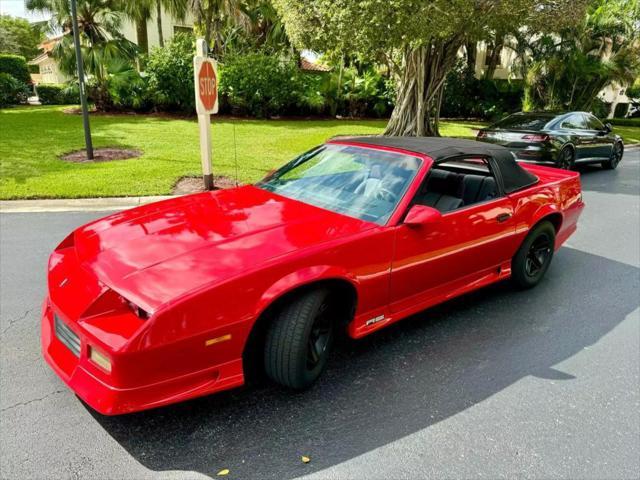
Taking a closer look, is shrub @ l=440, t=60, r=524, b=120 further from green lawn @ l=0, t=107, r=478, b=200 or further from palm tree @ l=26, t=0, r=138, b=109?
palm tree @ l=26, t=0, r=138, b=109

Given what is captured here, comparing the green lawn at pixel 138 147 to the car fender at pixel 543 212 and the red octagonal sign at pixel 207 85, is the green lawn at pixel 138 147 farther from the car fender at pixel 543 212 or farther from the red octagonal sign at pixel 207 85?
the car fender at pixel 543 212

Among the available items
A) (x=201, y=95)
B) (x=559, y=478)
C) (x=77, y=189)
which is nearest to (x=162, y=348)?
(x=559, y=478)

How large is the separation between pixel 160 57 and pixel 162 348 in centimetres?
1824

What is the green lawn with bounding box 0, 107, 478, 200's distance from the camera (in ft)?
25.5

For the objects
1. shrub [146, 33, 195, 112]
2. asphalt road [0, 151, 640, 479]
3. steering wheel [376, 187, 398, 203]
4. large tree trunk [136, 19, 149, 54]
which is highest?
large tree trunk [136, 19, 149, 54]

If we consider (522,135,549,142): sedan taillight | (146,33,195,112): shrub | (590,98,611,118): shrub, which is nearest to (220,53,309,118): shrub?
(146,33,195,112): shrub

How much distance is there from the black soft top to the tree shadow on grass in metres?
1.05

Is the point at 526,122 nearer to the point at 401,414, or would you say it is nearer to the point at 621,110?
the point at 401,414

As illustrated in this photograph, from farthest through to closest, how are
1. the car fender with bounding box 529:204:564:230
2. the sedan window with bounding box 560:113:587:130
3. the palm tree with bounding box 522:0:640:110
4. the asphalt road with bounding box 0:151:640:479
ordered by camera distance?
the palm tree with bounding box 522:0:640:110 → the sedan window with bounding box 560:113:587:130 → the car fender with bounding box 529:204:564:230 → the asphalt road with bounding box 0:151:640:479

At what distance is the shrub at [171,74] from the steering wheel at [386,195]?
16.2m

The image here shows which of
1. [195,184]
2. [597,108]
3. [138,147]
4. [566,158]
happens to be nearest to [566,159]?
[566,158]

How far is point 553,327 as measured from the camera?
12.3ft

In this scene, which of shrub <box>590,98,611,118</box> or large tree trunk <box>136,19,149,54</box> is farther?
large tree trunk <box>136,19,149,54</box>

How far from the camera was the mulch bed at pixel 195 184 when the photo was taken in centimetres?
779
